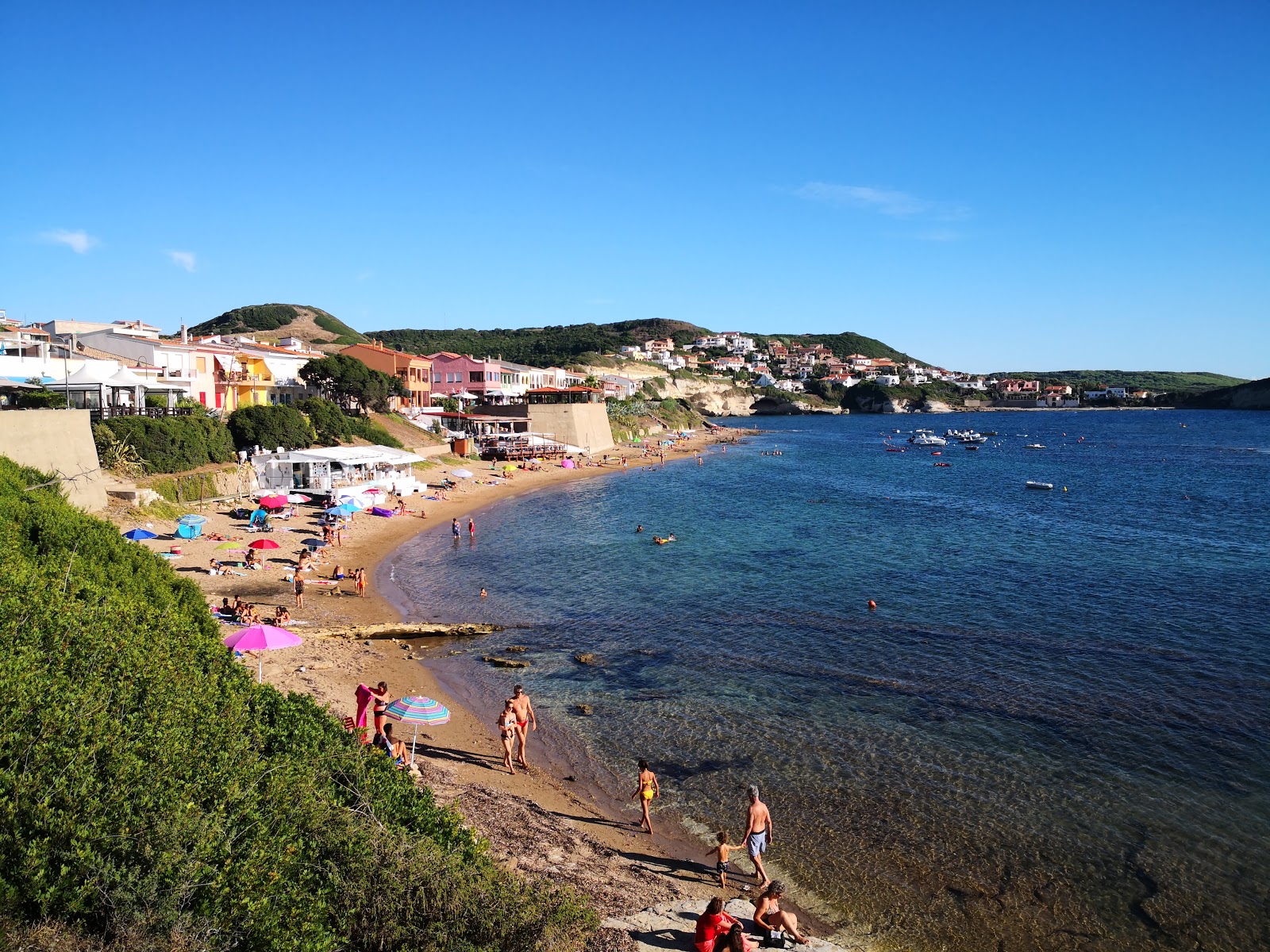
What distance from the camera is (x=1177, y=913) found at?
11117 mm

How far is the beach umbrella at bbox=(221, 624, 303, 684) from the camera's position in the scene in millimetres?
16750

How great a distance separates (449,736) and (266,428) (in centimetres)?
3124

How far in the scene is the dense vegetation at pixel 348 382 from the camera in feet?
190

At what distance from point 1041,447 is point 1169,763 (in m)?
91.9

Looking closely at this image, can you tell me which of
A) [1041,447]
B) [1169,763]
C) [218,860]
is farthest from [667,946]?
[1041,447]

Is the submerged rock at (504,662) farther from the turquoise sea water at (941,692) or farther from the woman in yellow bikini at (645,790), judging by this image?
the woman in yellow bikini at (645,790)

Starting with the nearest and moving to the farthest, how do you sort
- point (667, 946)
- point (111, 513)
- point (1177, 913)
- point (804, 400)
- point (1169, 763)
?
1. point (667, 946)
2. point (1177, 913)
3. point (1169, 763)
4. point (111, 513)
5. point (804, 400)

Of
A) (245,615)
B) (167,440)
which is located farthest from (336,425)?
(245,615)

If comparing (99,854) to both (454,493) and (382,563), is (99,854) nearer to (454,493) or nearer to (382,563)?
(382,563)

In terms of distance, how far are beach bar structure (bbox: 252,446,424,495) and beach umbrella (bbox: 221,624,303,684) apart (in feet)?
73.2

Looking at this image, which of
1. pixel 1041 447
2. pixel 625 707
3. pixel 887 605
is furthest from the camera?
pixel 1041 447

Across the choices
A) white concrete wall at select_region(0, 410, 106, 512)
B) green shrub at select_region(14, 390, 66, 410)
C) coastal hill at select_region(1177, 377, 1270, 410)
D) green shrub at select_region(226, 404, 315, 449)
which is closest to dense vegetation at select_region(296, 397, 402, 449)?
green shrub at select_region(226, 404, 315, 449)

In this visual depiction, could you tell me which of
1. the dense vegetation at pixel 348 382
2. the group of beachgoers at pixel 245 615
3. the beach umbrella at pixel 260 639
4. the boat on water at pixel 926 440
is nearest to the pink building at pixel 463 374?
the dense vegetation at pixel 348 382

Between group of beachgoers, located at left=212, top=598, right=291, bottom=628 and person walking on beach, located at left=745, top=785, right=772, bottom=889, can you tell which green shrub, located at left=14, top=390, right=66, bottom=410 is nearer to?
group of beachgoers, located at left=212, top=598, right=291, bottom=628
